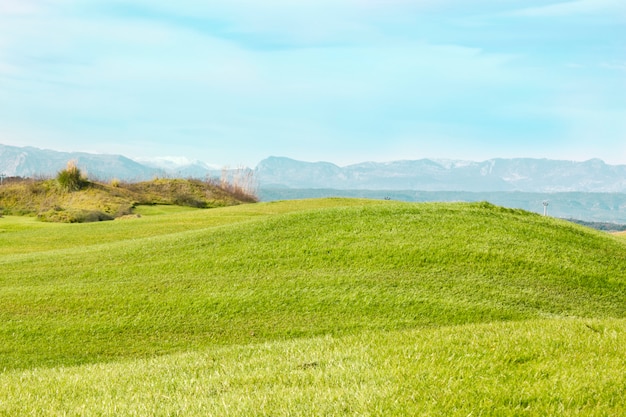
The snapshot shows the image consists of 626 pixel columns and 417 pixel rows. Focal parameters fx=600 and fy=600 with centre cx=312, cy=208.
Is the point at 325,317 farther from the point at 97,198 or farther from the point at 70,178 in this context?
the point at 70,178

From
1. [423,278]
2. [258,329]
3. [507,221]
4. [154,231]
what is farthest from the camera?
[154,231]

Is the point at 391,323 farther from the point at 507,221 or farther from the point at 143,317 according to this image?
the point at 507,221

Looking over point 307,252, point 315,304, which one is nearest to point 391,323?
point 315,304

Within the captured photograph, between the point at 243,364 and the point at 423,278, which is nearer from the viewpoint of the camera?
the point at 243,364

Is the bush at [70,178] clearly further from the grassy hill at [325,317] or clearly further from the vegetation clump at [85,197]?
the grassy hill at [325,317]

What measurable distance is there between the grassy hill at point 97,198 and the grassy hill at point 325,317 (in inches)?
301

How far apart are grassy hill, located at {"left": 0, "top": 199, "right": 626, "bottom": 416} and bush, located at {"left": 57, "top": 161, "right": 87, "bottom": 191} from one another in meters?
12.1

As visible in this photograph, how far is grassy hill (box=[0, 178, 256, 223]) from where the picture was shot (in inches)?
1233

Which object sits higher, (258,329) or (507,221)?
(507,221)

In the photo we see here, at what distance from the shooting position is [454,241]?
1499 cm

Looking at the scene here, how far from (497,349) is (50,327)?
8.32 m

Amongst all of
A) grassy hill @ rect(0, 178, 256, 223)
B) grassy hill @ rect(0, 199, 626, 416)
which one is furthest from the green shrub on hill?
grassy hill @ rect(0, 199, 626, 416)

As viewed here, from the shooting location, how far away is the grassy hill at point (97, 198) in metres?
31.3

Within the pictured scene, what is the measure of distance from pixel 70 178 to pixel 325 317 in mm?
28815
